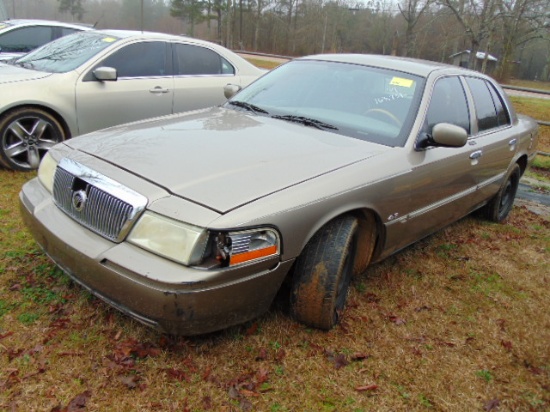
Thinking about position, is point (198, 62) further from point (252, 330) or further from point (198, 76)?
point (252, 330)

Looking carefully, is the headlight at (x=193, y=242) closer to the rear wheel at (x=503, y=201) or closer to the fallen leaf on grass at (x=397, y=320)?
the fallen leaf on grass at (x=397, y=320)

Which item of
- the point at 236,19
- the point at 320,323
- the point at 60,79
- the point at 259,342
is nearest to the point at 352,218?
the point at 320,323

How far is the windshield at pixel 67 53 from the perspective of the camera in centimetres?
534

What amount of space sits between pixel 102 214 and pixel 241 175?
0.73 m

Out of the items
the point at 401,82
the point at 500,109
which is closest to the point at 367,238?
the point at 401,82

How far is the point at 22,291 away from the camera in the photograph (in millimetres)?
2943

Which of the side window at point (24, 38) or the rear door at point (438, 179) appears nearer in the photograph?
the rear door at point (438, 179)

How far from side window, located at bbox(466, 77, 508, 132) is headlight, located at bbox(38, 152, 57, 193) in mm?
3351

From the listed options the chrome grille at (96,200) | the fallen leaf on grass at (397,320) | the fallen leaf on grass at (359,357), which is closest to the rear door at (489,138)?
the fallen leaf on grass at (397,320)

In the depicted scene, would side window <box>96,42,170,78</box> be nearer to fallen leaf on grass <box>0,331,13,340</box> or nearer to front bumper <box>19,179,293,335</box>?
front bumper <box>19,179,293,335</box>

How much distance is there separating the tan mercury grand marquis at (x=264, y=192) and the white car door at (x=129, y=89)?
1.90m

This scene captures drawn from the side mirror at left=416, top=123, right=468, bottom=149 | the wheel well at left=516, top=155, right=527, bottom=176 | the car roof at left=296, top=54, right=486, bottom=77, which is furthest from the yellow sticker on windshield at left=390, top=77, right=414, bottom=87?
the wheel well at left=516, top=155, right=527, bottom=176

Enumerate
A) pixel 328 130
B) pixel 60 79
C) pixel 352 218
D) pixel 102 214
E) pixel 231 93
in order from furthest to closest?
pixel 60 79
pixel 231 93
pixel 328 130
pixel 352 218
pixel 102 214

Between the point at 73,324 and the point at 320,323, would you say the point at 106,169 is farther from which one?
the point at 320,323
